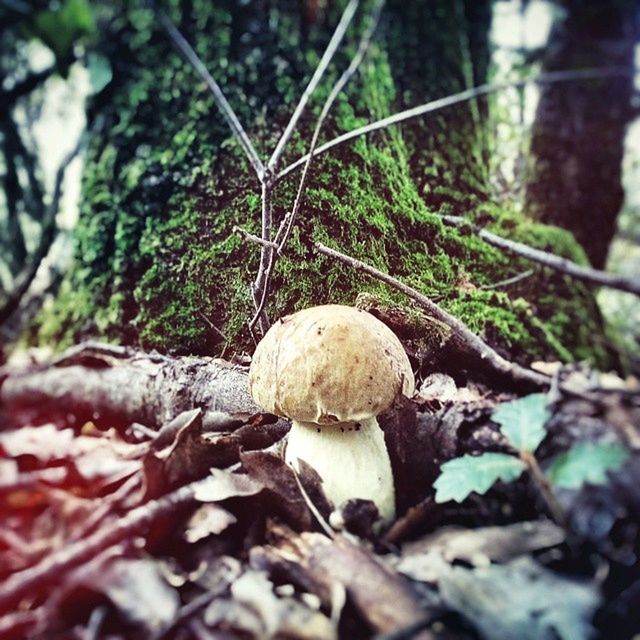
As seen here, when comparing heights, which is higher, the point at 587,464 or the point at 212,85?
the point at 212,85

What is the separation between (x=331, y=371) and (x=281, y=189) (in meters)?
0.42

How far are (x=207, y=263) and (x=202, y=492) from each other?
1.47ft

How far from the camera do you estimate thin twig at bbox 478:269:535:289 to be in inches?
35.1

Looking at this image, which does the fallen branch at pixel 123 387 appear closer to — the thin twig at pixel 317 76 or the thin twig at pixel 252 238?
the thin twig at pixel 252 238

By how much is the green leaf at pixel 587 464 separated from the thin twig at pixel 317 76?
2.36ft

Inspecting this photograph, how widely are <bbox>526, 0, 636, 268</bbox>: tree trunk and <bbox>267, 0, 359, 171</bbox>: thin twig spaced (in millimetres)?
610

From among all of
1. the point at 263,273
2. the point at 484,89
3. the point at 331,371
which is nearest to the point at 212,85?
the point at 263,273

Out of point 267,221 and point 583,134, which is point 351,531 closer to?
point 267,221

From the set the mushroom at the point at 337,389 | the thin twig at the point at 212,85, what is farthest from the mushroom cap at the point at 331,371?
Result: the thin twig at the point at 212,85

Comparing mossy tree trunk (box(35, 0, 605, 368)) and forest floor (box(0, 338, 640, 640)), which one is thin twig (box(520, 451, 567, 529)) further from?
mossy tree trunk (box(35, 0, 605, 368))

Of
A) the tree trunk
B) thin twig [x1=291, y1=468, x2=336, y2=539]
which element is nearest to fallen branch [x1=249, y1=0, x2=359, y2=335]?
thin twig [x1=291, y1=468, x2=336, y2=539]

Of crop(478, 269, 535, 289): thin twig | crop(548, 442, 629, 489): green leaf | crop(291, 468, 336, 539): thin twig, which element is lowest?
crop(291, 468, 336, 539): thin twig

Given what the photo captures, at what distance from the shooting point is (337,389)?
664mm

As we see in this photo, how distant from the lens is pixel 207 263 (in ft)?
2.97
